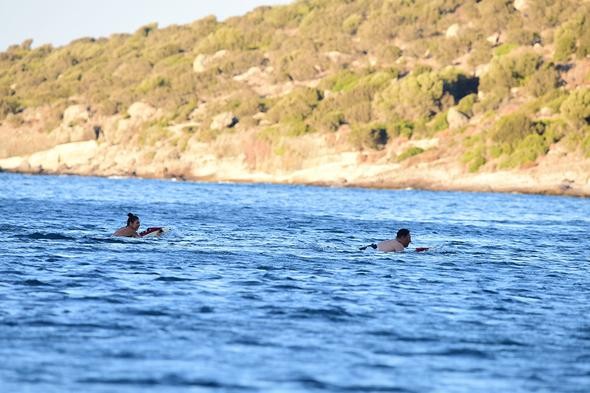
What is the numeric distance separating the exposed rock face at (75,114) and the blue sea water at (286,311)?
9086cm

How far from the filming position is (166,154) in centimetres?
12019

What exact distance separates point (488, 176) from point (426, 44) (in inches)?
1695

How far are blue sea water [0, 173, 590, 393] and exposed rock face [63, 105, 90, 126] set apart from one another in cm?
9086

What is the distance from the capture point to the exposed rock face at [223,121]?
12138 cm

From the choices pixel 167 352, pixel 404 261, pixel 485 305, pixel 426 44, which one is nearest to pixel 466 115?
pixel 426 44

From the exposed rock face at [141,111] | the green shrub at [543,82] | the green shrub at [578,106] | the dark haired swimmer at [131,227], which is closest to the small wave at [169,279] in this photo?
the dark haired swimmer at [131,227]

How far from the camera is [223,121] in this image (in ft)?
399

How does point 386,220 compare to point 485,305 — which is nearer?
point 485,305

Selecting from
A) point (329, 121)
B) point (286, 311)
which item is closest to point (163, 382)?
point (286, 311)

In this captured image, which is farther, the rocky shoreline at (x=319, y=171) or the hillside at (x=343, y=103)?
the hillside at (x=343, y=103)

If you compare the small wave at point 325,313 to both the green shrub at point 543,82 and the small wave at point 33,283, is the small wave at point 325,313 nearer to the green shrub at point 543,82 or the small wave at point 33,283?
the small wave at point 33,283

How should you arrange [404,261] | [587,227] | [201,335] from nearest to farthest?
[201,335]
[404,261]
[587,227]

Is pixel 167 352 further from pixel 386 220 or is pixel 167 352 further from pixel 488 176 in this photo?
pixel 488 176

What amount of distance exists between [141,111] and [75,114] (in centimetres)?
825
